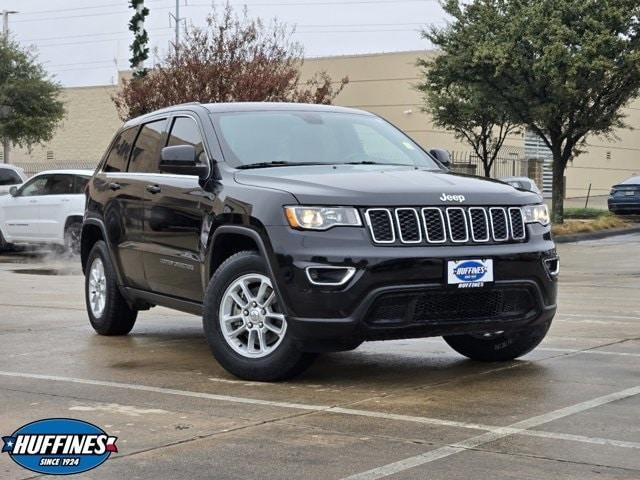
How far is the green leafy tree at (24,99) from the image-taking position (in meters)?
44.9

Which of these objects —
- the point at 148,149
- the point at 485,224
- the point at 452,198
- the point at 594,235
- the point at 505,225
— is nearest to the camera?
the point at 452,198

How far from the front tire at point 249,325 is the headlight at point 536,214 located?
164 cm

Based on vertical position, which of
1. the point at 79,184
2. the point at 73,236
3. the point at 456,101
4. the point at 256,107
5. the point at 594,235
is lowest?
the point at 594,235

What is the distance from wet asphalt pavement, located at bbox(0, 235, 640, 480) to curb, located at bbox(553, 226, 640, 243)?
1770 cm

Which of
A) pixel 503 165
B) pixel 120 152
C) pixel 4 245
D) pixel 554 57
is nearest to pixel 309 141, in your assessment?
pixel 120 152

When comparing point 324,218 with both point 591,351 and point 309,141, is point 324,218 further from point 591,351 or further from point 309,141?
point 591,351

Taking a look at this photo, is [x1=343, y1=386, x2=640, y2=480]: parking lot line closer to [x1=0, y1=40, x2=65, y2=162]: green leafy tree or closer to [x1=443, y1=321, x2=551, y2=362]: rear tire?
[x1=443, y1=321, x2=551, y2=362]: rear tire

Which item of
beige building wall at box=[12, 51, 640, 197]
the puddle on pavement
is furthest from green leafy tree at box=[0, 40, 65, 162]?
the puddle on pavement

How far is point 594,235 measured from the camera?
28625 millimetres

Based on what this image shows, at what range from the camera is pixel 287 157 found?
25.7ft

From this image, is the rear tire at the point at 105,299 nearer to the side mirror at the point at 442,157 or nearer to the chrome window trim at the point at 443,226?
the side mirror at the point at 442,157

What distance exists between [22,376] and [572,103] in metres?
23.3

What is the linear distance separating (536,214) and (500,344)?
967mm

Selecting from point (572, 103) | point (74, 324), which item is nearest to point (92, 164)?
point (572, 103)
